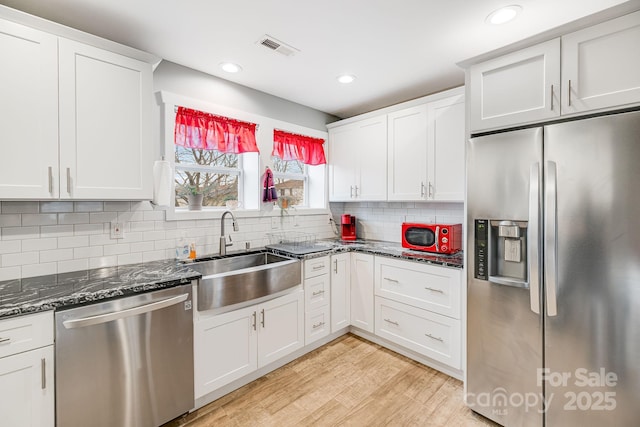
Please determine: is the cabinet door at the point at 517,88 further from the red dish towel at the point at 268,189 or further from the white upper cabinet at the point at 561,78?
the red dish towel at the point at 268,189

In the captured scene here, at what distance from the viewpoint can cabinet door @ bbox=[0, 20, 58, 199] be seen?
1492mm

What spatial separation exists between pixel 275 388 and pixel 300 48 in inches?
104

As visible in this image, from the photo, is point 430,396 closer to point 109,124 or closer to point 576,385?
point 576,385

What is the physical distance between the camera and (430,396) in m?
2.12

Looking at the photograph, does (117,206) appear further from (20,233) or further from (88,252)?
(20,233)

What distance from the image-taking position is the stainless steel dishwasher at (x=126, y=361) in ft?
4.72

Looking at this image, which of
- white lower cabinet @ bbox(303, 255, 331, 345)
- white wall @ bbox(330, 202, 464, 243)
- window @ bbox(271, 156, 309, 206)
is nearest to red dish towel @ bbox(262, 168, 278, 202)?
window @ bbox(271, 156, 309, 206)

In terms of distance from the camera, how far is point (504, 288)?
1747 mm

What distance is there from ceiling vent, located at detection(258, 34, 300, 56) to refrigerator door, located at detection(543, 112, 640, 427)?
1.80 metres

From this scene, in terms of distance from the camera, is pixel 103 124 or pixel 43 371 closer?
pixel 43 371

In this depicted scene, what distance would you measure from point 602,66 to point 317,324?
266cm

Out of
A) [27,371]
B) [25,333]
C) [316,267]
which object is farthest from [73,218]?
[316,267]

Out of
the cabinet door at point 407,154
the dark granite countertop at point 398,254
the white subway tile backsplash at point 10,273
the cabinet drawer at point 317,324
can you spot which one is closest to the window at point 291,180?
the dark granite countertop at point 398,254

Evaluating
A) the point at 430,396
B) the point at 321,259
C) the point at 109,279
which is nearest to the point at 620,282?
the point at 430,396
